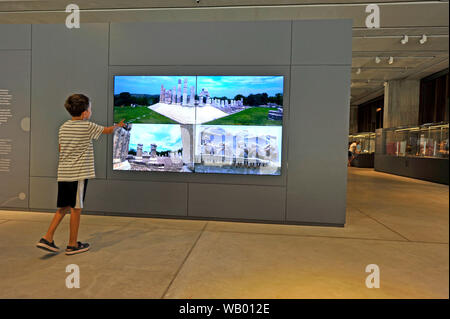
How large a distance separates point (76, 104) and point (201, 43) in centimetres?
218

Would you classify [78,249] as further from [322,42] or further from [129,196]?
[322,42]

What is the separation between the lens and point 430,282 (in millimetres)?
2512

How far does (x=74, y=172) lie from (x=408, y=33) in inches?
390

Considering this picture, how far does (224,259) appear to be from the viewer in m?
2.98

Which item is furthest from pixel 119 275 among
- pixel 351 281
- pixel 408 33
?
pixel 408 33

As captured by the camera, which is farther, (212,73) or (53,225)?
(212,73)

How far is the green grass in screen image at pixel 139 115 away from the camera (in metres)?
4.55

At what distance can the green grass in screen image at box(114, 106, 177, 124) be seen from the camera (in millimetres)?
4551

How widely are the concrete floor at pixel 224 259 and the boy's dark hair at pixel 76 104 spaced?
1440 mm

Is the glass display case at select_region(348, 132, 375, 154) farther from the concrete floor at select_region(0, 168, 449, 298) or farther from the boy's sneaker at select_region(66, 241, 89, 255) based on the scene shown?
the boy's sneaker at select_region(66, 241, 89, 255)

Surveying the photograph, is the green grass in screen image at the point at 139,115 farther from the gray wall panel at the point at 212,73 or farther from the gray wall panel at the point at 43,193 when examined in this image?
the gray wall panel at the point at 43,193

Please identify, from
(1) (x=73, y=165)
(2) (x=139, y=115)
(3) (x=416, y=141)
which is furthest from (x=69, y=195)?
(3) (x=416, y=141)

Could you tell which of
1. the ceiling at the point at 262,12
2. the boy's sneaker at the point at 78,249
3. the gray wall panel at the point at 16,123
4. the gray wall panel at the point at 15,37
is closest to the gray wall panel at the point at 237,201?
the boy's sneaker at the point at 78,249

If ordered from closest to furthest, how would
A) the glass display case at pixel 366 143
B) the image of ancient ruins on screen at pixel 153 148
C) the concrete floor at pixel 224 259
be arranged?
the concrete floor at pixel 224 259, the image of ancient ruins on screen at pixel 153 148, the glass display case at pixel 366 143
